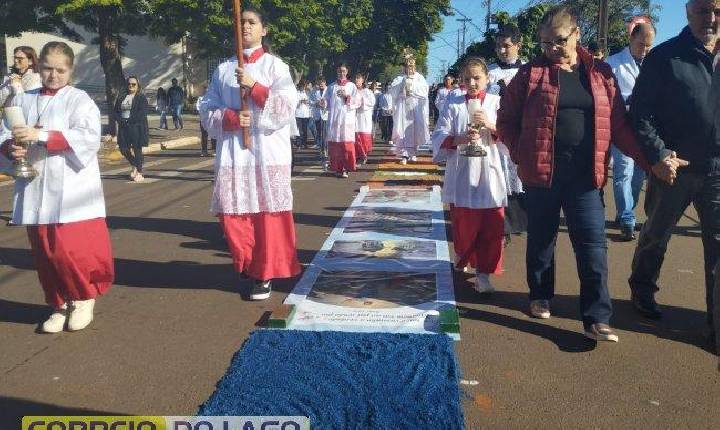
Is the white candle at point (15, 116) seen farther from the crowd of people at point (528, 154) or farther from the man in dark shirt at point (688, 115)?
the man in dark shirt at point (688, 115)

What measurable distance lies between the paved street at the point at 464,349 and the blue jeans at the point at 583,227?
0.25 m

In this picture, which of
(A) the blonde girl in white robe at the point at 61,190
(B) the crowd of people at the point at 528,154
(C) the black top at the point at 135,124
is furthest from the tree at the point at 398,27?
(A) the blonde girl in white robe at the point at 61,190

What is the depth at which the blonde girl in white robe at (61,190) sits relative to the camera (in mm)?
4434

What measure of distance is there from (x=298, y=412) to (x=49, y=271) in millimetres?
2188

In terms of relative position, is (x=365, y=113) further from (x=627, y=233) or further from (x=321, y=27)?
(x=321, y=27)

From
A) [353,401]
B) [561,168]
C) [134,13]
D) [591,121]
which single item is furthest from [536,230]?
[134,13]

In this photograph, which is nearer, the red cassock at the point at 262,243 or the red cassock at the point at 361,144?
the red cassock at the point at 262,243

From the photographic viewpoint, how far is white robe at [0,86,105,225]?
4430 millimetres

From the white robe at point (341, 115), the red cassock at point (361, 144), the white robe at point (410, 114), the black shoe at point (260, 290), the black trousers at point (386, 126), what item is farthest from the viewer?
the black trousers at point (386, 126)

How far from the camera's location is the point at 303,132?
846 inches

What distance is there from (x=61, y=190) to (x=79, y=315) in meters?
0.80

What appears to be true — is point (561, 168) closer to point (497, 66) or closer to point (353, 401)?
point (353, 401)

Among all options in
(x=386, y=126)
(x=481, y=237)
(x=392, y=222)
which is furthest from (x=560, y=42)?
(x=386, y=126)

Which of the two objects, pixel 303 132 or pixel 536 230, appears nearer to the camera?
pixel 536 230
